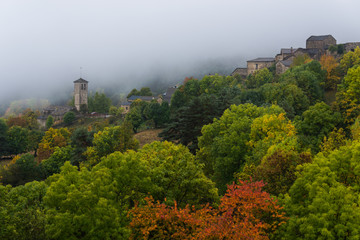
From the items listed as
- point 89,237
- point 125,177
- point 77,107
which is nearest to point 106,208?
point 89,237

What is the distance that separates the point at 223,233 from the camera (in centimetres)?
1912

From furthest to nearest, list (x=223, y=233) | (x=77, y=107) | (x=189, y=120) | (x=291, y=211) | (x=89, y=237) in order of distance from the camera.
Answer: (x=77, y=107), (x=189, y=120), (x=291, y=211), (x=89, y=237), (x=223, y=233)

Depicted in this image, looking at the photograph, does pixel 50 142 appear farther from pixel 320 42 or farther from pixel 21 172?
pixel 320 42

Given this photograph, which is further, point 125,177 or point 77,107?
point 77,107

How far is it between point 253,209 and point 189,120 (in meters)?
34.4

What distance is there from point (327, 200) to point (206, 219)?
6.64 m

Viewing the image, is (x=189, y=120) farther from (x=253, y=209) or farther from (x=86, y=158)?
(x=253, y=209)

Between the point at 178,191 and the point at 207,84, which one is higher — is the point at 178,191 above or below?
below

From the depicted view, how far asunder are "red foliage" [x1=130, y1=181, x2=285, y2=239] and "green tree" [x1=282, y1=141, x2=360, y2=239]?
1093 millimetres

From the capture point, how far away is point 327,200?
66.8 ft

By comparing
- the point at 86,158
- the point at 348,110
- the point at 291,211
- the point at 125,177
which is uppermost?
the point at 348,110

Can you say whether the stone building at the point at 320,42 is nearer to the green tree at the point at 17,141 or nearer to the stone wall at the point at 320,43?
the stone wall at the point at 320,43

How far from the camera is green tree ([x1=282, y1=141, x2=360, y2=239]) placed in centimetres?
1933

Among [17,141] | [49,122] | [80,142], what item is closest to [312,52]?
[80,142]
